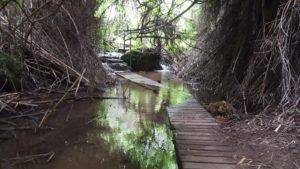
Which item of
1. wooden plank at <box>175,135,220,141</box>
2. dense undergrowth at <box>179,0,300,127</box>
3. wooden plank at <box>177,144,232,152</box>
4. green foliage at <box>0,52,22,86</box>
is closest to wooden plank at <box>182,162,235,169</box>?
wooden plank at <box>177,144,232,152</box>

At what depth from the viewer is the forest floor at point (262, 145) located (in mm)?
3168

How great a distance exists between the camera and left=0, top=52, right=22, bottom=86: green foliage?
17.8 feet

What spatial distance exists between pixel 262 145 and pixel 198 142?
630 mm

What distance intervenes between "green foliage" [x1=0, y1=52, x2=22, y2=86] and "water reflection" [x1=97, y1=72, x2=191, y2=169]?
1.37m

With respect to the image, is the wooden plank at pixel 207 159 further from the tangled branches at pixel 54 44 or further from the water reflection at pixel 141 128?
the tangled branches at pixel 54 44

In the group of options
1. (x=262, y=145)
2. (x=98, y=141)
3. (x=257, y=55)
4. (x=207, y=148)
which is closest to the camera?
(x=207, y=148)

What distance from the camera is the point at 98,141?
414 centimetres

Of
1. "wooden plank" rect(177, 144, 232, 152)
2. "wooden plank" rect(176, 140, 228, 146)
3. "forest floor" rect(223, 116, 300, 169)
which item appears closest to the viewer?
"forest floor" rect(223, 116, 300, 169)

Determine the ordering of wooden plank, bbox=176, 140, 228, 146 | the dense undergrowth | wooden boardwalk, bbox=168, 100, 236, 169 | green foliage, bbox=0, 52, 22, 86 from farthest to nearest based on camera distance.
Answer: green foliage, bbox=0, 52, 22, 86 < the dense undergrowth < wooden plank, bbox=176, 140, 228, 146 < wooden boardwalk, bbox=168, 100, 236, 169

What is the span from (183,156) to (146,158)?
0.55 meters

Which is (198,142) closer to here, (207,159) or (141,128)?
(207,159)

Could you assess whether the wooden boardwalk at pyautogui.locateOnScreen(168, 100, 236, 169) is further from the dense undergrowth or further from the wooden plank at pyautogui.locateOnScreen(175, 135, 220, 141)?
the dense undergrowth

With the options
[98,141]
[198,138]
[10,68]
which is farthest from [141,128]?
[10,68]

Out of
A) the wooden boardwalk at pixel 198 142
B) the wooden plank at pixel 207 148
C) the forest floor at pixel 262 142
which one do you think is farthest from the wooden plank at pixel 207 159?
the wooden plank at pixel 207 148
